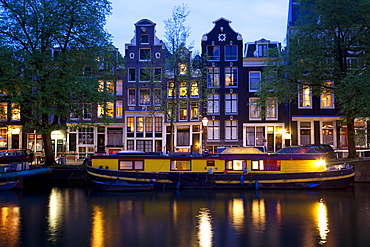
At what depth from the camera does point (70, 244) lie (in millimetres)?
14938

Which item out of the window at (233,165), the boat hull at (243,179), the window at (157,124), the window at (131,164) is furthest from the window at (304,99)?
the window at (131,164)

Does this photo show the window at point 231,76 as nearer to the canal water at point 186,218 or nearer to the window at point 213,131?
the window at point 213,131

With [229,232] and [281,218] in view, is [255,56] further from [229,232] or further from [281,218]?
Result: [229,232]

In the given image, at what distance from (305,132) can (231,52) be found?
1370cm

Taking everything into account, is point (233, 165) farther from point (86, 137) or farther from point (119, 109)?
point (86, 137)

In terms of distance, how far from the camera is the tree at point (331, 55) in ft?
98.6

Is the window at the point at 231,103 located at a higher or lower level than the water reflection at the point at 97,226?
higher

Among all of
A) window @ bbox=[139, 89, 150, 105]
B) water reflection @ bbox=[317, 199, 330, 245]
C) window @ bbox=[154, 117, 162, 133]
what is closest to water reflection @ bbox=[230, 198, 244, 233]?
water reflection @ bbox=[317, 199, 330, 245]

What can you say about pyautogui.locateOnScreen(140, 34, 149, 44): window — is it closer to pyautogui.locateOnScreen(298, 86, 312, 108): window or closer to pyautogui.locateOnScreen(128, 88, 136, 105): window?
pyautogui.locateOnScreen(128, 88, 136, 105): window

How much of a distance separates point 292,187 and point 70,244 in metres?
18.6

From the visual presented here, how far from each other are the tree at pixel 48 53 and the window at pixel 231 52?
700 inches

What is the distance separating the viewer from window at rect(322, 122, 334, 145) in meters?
45.1

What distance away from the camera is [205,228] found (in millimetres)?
17328

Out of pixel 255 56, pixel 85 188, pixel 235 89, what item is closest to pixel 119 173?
pixel 85 188
